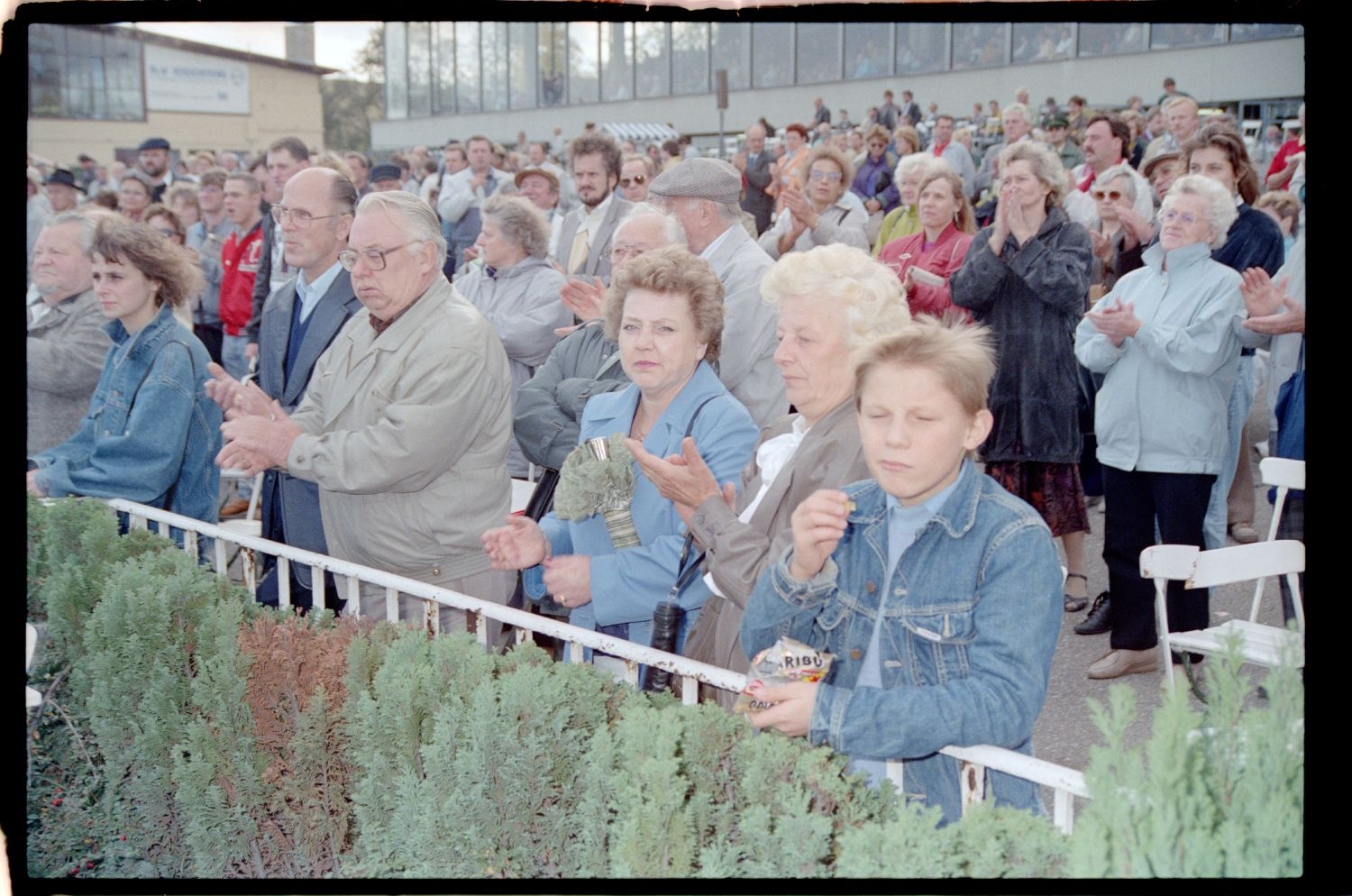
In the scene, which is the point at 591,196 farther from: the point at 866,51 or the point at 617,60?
the point at 617,60

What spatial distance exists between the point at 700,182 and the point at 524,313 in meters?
1.05

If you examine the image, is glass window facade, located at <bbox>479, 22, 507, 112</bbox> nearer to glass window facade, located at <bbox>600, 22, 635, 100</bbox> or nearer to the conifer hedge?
glass window facade, located at <bbox>600, 22, 635, 100</bbox>

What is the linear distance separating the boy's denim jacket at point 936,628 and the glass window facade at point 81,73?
2045mm

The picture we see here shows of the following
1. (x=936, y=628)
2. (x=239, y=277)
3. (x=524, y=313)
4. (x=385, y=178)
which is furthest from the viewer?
(x=385, y=178)

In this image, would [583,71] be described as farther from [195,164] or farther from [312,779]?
[195,164]

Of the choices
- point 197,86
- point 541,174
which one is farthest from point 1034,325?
point 197,86

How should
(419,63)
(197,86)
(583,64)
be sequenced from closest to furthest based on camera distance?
(583,64) → (419,63) → (197,86)

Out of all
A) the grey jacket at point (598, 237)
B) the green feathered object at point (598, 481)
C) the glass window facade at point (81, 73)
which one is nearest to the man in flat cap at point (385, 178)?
the glass window facade at point (81, 73)

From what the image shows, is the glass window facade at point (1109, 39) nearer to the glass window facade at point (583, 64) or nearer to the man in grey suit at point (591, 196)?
the glass window facade at point (583, 64)

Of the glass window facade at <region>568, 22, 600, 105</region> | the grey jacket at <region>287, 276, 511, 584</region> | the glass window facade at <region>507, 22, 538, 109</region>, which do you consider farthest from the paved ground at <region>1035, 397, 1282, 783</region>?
the glass window facade at <region>507, 22, 538, 109</region>

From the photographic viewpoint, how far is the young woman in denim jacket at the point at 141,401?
13.9ft

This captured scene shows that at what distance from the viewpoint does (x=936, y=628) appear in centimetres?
232

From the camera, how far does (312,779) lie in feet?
9.68
